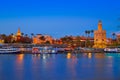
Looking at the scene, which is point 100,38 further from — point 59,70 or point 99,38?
point 59,70

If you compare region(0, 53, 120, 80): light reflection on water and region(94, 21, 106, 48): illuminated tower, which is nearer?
region(0, 53, 120, 80): light reflection on water

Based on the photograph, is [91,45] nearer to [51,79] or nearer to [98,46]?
[98,46]

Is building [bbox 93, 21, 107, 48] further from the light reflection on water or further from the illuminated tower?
the light reflection on water

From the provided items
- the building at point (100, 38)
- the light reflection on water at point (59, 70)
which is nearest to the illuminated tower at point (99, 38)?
the building at point (100, 38)

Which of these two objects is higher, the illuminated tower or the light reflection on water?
the illuminated tower

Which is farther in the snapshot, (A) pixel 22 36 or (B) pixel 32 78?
(A) pixel 22 36

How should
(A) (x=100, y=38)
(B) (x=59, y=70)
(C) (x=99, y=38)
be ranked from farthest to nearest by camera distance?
(C) (x=99, y=38)
(A) (x=100, y=38)
(B) (x=59, y=70)

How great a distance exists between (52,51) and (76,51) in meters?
12.0

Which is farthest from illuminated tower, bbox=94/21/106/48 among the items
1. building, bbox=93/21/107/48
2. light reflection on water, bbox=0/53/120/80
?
light reflection on water, bbox=0/53/120/80

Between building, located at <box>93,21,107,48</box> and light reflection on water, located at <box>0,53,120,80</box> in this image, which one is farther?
building, located at <box>93,21,107,48</box>

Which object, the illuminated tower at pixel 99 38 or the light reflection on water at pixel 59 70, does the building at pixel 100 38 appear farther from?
the light reflection on water at pixel 59 70

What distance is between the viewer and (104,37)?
169 m

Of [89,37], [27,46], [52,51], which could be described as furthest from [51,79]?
[89,37]

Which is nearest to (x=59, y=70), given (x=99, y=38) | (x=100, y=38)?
(x=100, y=38)
